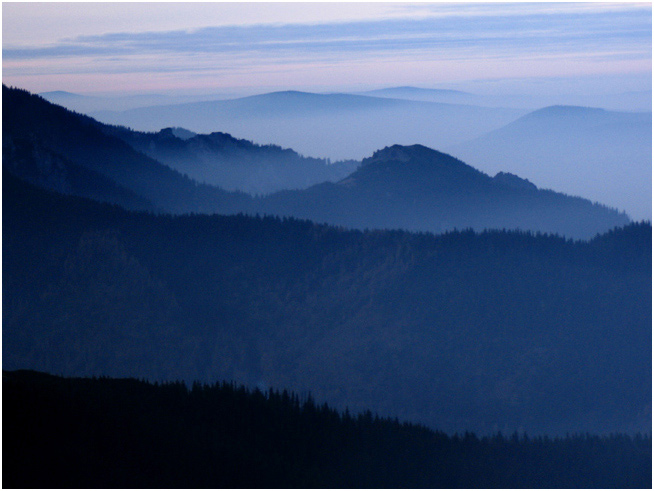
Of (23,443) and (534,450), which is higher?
(23,443)

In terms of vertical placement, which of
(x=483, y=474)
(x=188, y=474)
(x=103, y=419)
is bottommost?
(x=483, y=474)

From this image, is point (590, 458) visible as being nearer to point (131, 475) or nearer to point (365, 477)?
point (365, 477)

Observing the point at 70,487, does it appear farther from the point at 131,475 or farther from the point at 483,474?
the point at 483,474

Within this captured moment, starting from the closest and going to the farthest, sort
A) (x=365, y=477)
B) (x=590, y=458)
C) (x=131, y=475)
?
1. (x=131, y=475)
2. (x=365, y=477)
3. (x=590, y=458)

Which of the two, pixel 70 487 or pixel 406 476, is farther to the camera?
pixel 406 476

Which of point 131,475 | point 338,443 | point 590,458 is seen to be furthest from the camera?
point 590,458

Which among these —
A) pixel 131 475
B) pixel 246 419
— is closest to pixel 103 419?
pixel 131 475

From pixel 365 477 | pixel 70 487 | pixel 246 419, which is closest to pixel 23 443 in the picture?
pixel 70 487
